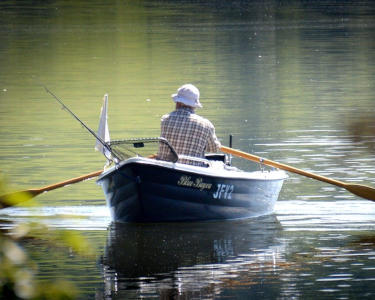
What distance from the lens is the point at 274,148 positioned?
18.8 metres

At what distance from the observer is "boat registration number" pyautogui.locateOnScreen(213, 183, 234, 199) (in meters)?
11.7

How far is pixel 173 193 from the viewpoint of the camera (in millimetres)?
11359

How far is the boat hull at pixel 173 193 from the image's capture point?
11109mm

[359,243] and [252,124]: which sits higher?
[252,124]

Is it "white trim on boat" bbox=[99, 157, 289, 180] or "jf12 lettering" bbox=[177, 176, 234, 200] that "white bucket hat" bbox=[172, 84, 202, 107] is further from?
"jf12 lettering" bbox=[177, 176, 234, 200]

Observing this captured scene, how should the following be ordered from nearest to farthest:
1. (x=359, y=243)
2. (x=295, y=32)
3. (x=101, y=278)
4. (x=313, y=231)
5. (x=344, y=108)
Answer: (x=101, y=278) < (x=359, y=243) < (x=313, y=231) < (x=344, y=108) < (x=295, y=32)

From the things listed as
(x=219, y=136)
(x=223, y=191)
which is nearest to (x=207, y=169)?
(x=223, y=191)

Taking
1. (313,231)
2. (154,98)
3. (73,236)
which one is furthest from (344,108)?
(73,236)

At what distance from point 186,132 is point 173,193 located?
651mm

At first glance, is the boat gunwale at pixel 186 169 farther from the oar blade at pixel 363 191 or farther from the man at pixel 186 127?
the oar blade at pixel 363 191

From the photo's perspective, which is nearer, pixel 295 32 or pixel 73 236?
pixel 73 236

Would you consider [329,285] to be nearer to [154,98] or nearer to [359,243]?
[359,243]

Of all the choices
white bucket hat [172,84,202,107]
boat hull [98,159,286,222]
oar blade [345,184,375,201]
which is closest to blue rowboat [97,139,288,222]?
boat hull [98,159,286,222]

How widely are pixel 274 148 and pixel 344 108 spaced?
7315 millimetres
